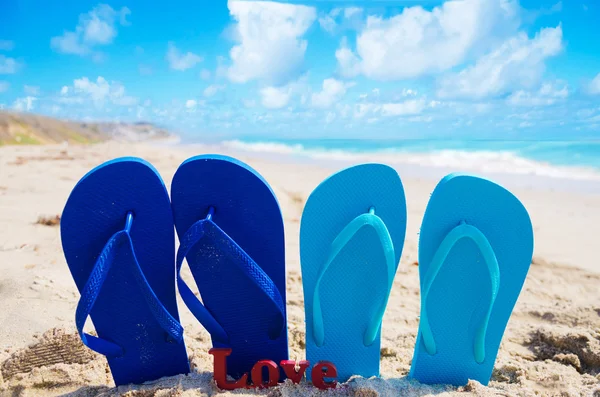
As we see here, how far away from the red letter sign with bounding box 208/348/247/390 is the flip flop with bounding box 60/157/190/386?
0.14 m

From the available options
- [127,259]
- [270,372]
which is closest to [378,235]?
[270,372]

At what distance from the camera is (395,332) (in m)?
2.17

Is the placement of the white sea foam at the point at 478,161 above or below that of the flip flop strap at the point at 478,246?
above

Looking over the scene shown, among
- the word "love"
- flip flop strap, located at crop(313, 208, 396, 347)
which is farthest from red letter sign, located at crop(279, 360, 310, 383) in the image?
flip flop strap, located at crop(313, 208, 396, 347)

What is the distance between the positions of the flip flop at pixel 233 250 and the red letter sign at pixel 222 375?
2.4 inches

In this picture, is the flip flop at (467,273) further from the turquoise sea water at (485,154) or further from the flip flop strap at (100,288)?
the turquoise sea water at (485,154)

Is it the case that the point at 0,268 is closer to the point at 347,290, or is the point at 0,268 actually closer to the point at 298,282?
the point at 298,282

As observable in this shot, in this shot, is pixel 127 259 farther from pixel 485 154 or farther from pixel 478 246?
pixel 485 154

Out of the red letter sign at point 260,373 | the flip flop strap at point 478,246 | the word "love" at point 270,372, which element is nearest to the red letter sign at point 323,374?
the word "love" at point 270,372

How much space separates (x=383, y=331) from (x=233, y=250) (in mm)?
1061

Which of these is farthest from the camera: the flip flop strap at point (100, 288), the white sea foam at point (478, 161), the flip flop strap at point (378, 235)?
the white sea foam at point (478, 161)

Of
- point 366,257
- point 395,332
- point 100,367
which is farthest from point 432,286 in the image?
point 100,367

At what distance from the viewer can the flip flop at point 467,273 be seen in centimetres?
151

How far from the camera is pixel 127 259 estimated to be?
150 centimetres
